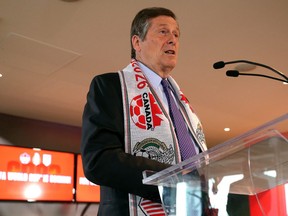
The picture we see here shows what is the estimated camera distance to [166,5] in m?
2.96

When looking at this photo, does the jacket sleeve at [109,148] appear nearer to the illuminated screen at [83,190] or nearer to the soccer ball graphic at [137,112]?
the soccer ball graphic at [137,112]

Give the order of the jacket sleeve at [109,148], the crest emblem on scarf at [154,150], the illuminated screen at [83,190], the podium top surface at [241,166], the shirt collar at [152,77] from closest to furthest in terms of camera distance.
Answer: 1. the podium top surface at [241,166]
2. the jacket sleeve at [109,148]
3. the crest emblem on scarf at [154,150]
4. the shirt collar at [152,77]
5. the illuminated screen at [83,190]

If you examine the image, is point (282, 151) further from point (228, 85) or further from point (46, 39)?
point (228, 85)

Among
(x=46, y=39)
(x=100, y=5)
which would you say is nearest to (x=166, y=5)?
(x=100, y=5)

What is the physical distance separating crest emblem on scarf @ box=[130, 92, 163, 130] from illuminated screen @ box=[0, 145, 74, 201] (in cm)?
436

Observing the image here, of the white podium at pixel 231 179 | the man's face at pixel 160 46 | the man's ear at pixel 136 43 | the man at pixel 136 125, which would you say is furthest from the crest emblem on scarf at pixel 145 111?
the white podium at pixel 231 179

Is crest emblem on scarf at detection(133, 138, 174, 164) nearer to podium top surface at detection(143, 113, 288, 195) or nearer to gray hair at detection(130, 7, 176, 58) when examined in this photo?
podium top surface at detection(143, 113, 288, 195)

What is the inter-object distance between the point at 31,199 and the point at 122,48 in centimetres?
271

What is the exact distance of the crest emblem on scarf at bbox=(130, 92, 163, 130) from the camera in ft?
3.51

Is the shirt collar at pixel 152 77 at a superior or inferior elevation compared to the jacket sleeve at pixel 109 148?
superior

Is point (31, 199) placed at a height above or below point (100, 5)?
below

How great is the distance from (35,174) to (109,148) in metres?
4.71

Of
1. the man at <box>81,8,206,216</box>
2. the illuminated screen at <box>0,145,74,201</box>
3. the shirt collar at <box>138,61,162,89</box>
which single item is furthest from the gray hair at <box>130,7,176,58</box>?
the illuminated screen at <box>0,145,74,201</box>

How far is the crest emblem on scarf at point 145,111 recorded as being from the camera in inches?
42.2
